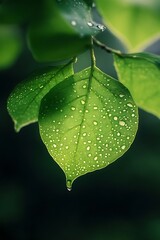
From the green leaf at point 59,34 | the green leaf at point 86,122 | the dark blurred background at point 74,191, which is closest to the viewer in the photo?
the green leaf at point 59,34

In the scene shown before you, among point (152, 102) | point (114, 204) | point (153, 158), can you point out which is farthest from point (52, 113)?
point (114, 204)

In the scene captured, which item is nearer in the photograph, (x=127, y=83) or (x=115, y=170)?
(x=127, y=83)

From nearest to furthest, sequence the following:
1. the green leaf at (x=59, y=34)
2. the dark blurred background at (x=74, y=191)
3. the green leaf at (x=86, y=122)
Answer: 1. the green leaf at (x=59, y=34)
2. the green leaf at (x=86, y=122)
3. the dark blurred background at (x=74, y=191)

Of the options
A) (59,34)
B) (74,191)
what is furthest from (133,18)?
(74,191)

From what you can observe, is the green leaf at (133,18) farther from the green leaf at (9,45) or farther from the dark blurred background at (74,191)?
the dark blurred background at (74,191)

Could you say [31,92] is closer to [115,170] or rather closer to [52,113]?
[52,113]

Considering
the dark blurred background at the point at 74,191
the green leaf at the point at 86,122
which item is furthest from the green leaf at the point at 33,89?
the dark blurred background at the point at 74,191
